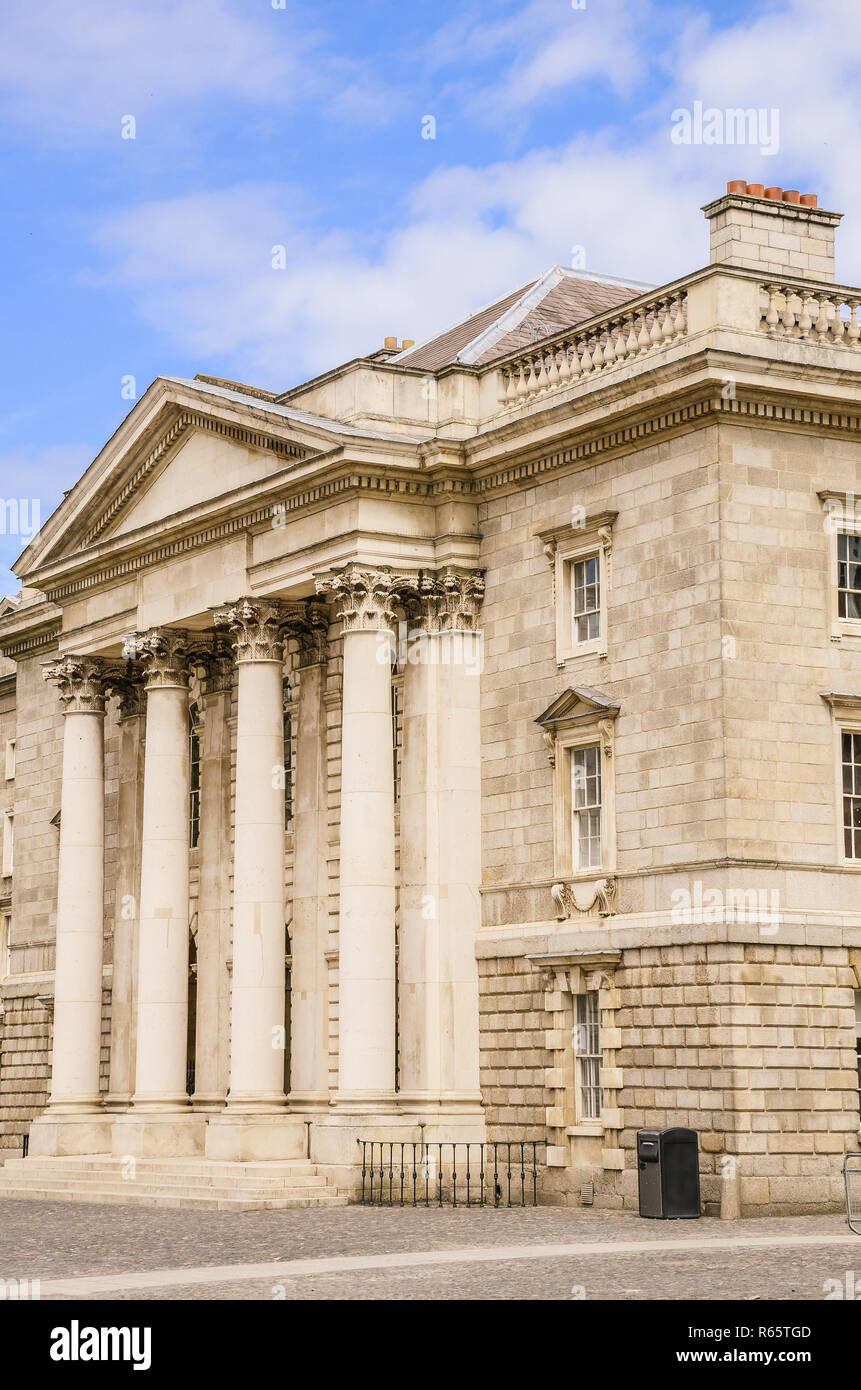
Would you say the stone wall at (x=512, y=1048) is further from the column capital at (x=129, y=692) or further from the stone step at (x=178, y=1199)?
the column capital at (x=129, y=692)

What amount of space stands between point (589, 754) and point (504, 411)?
257 inches

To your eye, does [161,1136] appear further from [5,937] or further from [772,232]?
[772,232]

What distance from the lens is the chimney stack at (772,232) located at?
35031 mm

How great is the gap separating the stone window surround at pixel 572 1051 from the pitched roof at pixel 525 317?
11.8 m

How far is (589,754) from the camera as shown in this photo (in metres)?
35.5

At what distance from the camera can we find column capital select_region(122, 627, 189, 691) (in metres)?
43.4

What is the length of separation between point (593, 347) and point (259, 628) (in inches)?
329

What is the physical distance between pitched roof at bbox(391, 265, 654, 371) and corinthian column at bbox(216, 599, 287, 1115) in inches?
240

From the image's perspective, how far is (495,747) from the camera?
37438mm

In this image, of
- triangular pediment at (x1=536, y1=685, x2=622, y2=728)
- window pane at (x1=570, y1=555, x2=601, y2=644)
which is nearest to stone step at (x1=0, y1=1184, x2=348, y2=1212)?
triangular pediment at (x1=536, y1=685, x2=622, y2=728)

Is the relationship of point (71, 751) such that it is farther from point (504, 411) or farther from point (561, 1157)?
point (561, 1157)

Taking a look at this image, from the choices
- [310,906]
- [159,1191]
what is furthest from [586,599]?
[159,1191]

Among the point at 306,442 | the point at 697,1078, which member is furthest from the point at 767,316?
the point at 697,1078

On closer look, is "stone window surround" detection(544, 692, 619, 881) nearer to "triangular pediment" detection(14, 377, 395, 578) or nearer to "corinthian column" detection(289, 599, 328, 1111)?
"triangular pediment" detection(14, 377, 395, 578)
